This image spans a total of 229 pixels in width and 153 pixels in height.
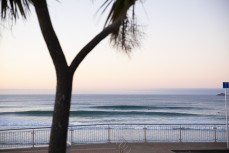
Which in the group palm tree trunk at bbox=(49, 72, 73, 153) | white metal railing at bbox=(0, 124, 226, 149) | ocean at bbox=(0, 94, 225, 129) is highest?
palm tree trunk at bbox=(49, 72, 73, 153)

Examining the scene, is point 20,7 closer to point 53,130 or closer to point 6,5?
point 6,5

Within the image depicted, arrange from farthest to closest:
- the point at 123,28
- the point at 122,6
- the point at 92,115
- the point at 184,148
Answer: the point at 92,115 → the point at 184,148 → the point at 123,28 → the point at 122,6

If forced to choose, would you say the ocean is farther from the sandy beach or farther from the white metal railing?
the sandy beach

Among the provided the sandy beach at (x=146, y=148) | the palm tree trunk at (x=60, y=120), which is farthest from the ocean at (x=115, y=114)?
the palm tree trunk at (x=60, y=120)

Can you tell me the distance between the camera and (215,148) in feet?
48.2

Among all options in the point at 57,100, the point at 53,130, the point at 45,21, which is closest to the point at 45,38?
the point at 45,21

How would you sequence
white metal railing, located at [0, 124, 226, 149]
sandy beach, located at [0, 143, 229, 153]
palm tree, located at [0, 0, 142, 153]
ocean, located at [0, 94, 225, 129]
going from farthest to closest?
1. ocean, located at [0, 94, 225, 129]
2. white metal railing, located at [0, 124, 226, 149]
3. sandy beach, located at [0, 143, 229, 153]
4. palm tree, located at [0, 0, 142, 153]

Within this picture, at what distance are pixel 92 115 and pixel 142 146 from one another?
135 ft

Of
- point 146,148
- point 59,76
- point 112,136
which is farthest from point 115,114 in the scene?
point 59,76

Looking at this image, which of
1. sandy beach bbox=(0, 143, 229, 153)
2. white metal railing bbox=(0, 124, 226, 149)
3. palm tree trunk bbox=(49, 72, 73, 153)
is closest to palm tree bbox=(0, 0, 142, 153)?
palm tree trunk bbox=(49, 72, 73, 153)

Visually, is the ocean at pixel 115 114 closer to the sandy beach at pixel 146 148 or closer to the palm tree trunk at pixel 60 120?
the sandy beach at pixel 146 148

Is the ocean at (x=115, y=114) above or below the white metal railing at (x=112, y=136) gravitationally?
below

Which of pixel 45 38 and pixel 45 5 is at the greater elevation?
pixel 45 5

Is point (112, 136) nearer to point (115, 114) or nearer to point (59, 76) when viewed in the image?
point (59, 76)
